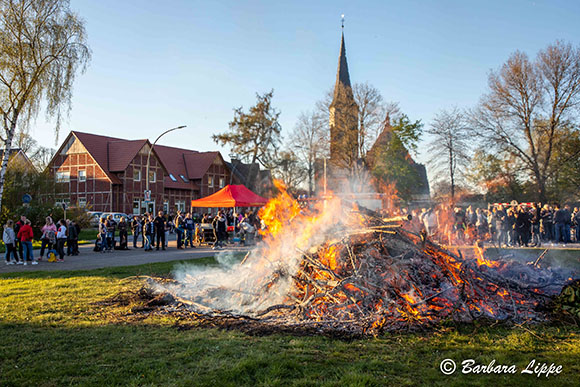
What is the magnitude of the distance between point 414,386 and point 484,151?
35831 millimetres

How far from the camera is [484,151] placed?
35.8 meters

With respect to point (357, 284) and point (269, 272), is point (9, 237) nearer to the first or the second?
point (269, 272)

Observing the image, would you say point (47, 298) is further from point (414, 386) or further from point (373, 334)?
point (414, 386)

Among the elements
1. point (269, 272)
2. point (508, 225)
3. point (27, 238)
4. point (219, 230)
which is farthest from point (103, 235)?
point (508, 225)

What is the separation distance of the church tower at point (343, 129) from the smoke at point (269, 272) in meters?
35.1

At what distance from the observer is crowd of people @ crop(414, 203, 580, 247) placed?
63.8 feet

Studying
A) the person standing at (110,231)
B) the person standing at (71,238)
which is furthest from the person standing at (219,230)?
the person standing at (71,238)

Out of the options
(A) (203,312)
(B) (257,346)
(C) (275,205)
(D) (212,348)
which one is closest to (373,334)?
(B) (257,346)

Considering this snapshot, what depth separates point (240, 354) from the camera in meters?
4.90

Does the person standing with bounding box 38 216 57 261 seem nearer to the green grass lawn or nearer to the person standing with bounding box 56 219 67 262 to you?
the person standing with bounding box 56 219 67 262

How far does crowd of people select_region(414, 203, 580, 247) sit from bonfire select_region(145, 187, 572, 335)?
11.7 meters

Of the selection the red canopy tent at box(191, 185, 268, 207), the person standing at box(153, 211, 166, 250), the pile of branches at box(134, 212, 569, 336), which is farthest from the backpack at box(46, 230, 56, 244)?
the pile of branches at box(134, 212, 569, 336)

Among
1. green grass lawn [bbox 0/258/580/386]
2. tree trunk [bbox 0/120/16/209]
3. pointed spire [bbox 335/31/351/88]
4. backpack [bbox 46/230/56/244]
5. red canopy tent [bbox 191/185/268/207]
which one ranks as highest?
pointed spire [bbox 335/31/351/88]

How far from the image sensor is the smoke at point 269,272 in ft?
24.5
